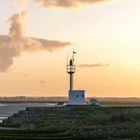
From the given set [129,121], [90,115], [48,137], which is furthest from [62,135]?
[90,115]

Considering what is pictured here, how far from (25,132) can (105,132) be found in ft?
28.4

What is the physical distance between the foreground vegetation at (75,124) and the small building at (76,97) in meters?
8.22

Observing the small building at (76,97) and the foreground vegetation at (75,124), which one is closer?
the foreground vegetation at (75,124)

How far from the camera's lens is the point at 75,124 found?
72.4 m

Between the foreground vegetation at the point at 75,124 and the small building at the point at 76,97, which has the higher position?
the small building at the point at 76,97

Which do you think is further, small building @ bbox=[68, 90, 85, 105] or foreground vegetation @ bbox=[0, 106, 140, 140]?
small building @ bbox=[68, 90, 85, 105]

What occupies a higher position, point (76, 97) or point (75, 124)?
point (76, 97)

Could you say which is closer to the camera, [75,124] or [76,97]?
[75,124]

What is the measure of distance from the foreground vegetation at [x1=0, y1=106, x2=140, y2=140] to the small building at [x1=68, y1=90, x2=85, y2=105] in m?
8.22

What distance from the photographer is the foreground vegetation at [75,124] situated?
5847 centimetres

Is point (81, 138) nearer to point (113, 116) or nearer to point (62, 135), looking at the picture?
point (62, 135)

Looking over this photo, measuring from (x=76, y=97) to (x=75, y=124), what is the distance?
1247 inches

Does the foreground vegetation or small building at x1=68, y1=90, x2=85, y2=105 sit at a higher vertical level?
small building at x1=68, y1=90, x2=85, y2=105

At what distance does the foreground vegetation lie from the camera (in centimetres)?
5847
